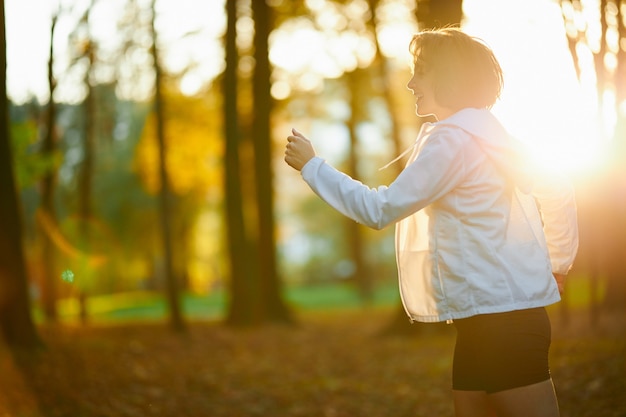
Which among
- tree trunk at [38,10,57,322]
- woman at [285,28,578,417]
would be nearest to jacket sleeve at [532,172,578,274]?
woman at [285,28,578,417]

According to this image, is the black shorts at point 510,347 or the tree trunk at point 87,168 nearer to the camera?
the black shorts at point 510,347

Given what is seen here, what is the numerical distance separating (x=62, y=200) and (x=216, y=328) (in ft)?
35.4

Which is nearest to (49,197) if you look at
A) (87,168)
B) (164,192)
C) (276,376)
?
(87,168)

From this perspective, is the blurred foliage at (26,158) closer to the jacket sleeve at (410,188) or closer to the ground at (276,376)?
the ground at (276,376)

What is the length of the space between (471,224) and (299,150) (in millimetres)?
659

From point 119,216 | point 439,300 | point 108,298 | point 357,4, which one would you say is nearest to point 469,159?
point 439,300

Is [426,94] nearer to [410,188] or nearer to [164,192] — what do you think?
[410,188]

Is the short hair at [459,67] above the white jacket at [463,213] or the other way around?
→ above

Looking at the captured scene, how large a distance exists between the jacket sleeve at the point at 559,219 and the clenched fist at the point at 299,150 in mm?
850

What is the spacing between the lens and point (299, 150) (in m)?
2.61

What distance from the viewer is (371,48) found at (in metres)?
19.6

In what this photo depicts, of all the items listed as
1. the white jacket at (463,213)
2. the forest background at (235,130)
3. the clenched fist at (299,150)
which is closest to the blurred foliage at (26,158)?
the forest background at (235,130)

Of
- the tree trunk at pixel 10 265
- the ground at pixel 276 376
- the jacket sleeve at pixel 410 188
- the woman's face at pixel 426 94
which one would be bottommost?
the ground at pixel 276 376

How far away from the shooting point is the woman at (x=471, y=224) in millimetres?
2445
